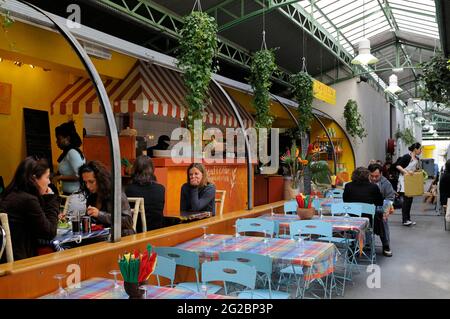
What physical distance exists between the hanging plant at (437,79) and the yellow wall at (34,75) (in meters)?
4.48

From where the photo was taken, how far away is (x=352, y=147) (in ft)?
47.6

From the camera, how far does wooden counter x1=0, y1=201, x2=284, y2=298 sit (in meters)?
2.48

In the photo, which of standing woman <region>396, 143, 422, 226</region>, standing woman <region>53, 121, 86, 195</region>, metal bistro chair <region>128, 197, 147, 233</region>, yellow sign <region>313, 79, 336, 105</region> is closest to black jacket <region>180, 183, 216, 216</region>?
metal bistro chair <region>128, 197, 147, 233</region>

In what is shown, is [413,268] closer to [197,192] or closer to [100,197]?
[197,192]

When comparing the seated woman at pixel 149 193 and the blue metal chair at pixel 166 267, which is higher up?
the seated woman at pixel 149 193

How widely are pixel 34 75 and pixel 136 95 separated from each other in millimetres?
1657

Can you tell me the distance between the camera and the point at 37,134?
275 inches

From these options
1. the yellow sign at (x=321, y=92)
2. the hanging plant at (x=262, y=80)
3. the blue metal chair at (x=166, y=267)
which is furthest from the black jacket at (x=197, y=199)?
the yellow sign at (x=321, y=92)

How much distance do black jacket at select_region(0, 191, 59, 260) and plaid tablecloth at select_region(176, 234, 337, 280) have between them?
109cm

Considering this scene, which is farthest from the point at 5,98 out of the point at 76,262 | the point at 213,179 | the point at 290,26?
the point at 290,26

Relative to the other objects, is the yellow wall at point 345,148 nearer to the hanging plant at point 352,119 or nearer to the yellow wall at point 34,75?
the hanging plant at point 352,119

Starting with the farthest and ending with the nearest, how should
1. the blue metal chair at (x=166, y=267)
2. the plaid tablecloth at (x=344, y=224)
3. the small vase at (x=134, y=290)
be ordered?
the plaid tablecloth at (x=344, y=224) → the blue metal chair at (x=166, y=267) → the small vase at (x=134, y=290)

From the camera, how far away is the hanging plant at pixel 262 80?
24.8 feet

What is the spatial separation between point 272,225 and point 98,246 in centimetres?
170
